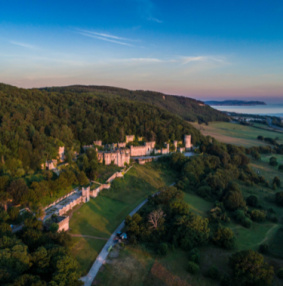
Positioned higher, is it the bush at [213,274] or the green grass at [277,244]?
the bush at [213,274]

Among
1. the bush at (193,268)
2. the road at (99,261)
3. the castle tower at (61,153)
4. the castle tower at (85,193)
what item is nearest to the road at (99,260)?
the road at (99,261)

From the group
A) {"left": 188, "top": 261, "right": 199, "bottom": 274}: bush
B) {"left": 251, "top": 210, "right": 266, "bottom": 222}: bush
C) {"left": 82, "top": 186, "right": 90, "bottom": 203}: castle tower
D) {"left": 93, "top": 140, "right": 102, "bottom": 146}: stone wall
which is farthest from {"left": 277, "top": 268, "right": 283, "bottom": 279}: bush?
{"left": 93, "top": 140, "right": 102, "bottom": 146}: stone wall

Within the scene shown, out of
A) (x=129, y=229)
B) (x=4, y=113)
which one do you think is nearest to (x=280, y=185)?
(x=129, y=229)

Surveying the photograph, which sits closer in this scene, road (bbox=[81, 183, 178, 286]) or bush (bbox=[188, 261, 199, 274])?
road (bbox=[81, 183, 178, 286])

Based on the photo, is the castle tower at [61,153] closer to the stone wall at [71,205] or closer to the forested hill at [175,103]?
the stone wall at [71,205]

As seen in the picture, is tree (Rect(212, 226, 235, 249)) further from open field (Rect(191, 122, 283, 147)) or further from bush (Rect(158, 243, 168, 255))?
open field (Rect(191, 122, 283, 147))

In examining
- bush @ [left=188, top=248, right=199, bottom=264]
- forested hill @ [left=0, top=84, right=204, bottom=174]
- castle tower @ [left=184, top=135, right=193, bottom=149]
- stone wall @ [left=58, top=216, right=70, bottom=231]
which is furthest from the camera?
castle tower @ [left=184, top=135, right=193, bottom=149]
